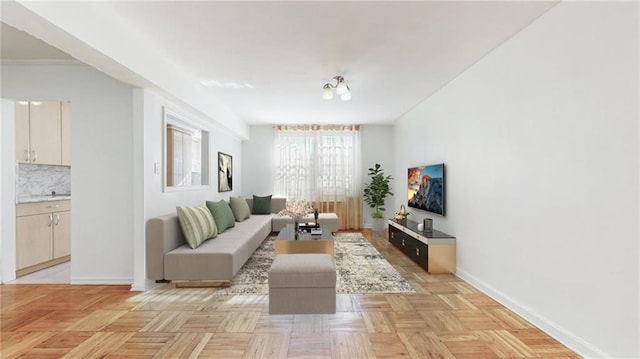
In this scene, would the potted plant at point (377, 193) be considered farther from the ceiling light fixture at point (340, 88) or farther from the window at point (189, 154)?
the window at point (189, 154)

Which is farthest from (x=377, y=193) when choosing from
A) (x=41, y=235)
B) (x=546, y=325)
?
(x=41, y=235)

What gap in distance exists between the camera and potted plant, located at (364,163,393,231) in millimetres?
7105

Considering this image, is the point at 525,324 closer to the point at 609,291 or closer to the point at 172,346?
the point at 609,291

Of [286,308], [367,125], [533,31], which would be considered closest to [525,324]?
[286,308]

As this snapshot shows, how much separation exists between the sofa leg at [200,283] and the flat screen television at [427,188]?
295 cm

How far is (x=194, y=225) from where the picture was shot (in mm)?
3650

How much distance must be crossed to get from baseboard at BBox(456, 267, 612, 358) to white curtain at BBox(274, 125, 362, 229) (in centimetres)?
427

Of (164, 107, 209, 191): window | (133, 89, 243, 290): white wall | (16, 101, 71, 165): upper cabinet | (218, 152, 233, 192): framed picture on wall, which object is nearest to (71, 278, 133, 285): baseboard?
(133, 89, 243, 290): white wall

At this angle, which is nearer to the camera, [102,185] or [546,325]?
[546,325]

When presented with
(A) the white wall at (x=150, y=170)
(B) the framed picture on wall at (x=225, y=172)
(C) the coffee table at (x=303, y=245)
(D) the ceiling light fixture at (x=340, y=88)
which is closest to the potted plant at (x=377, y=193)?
(B) the framed picture on wall at (x=225, y=172)

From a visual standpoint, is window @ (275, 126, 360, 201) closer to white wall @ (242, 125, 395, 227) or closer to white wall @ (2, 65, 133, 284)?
white wall @ (242, 125, 395, 227)

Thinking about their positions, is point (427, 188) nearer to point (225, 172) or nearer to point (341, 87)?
point (341, 87)

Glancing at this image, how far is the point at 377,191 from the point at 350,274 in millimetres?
3491

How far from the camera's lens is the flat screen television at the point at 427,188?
14.4ft
